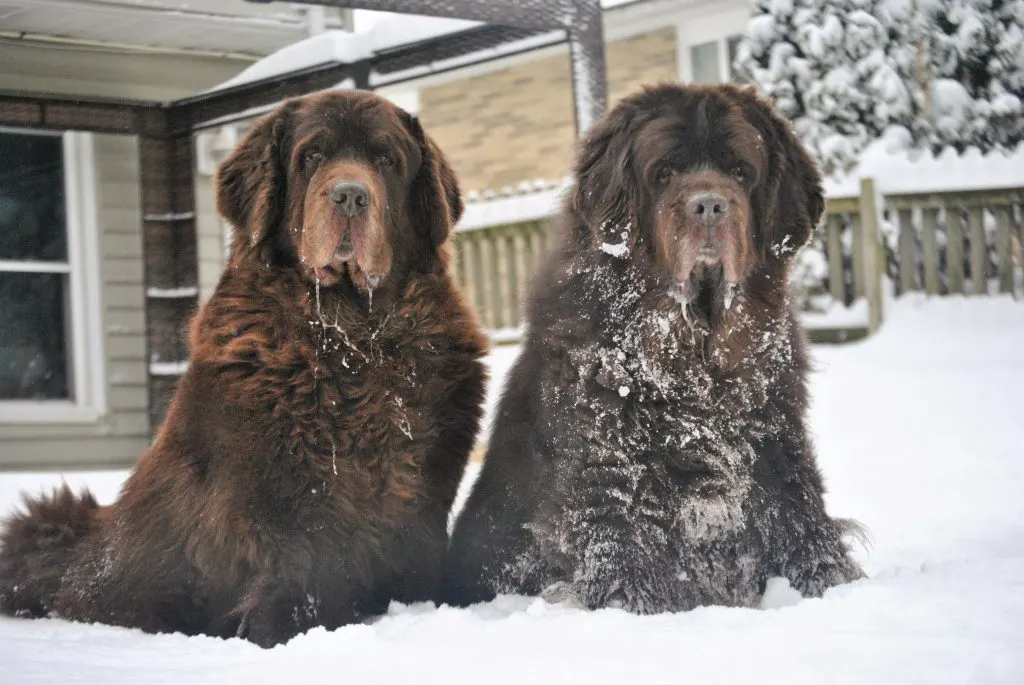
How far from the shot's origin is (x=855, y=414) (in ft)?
27.5

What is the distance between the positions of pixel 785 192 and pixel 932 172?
21.9ft

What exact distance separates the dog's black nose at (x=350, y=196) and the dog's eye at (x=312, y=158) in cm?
20

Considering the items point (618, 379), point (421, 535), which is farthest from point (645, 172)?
point (421, 535)

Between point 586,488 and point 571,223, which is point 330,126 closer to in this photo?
point 571,223

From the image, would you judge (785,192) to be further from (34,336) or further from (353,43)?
(34,336)

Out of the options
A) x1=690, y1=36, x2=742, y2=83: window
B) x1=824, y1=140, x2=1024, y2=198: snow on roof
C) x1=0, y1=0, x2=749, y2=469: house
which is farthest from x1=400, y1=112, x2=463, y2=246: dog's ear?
x1=690, y1=36, x2=742, y2=83: window

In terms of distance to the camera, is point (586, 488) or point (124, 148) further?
point (124, 148)

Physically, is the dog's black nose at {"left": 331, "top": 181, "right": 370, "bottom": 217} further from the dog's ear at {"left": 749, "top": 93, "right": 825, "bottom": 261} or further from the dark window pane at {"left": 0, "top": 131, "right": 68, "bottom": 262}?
the dark window pane at {"left": 0, "top": 131, "right": 68, "bottom": 262}

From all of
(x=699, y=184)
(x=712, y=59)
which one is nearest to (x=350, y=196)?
(x=699, y=184)

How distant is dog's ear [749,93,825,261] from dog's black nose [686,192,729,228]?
1.09ft

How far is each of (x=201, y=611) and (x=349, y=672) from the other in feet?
3.42

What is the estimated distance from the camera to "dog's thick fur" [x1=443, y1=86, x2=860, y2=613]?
3457 mm

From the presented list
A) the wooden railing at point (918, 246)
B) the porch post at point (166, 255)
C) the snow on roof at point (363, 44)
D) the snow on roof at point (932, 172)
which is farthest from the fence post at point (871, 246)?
the porch post at point (166, 255)

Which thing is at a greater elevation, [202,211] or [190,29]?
[190,29]
